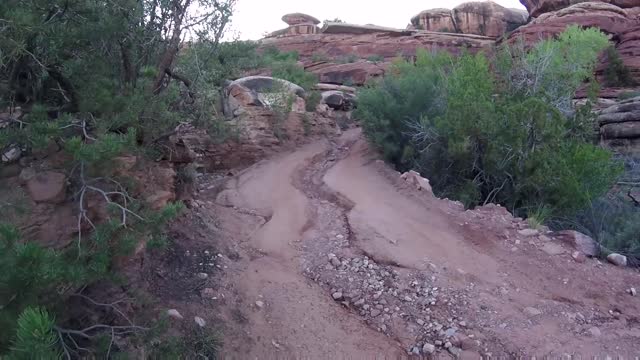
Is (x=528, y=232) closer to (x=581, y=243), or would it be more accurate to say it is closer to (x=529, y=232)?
(x=529, y=232)

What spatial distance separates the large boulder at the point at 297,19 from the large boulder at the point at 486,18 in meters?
13.6

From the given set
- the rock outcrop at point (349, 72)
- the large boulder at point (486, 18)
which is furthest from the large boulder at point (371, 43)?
the rock outcrop at point (349, 72)

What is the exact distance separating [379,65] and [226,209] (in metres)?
24.7

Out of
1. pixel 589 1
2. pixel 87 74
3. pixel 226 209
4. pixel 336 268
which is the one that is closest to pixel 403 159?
pixel 226 209

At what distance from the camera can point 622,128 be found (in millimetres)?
16578

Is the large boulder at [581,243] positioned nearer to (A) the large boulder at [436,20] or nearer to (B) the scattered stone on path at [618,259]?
(B) the scattered stone on path at [618,259]

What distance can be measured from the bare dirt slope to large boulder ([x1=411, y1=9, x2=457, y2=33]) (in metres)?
37.7

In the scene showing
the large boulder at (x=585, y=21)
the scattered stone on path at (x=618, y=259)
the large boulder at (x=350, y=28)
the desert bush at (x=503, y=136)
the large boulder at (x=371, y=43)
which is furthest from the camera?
the large boulder at (x=350, y=28)

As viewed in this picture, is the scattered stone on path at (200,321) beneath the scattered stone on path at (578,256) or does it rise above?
above

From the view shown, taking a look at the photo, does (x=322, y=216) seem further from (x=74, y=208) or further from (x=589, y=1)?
(x=589, y=1)

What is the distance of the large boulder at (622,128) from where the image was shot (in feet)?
53.2

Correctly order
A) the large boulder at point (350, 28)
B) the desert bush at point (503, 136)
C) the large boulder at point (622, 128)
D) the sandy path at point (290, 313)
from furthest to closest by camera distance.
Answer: the large boulder at point (350, 28), the large boulder at point (622, 128), the desert bush at point (503, 136), the sandy path at point (290, 313)

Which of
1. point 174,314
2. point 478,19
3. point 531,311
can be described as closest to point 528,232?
point 531,311

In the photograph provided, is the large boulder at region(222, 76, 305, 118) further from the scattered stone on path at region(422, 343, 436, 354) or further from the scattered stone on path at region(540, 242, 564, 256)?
the scattered stone on path at region(422, 343, 436, 354)
